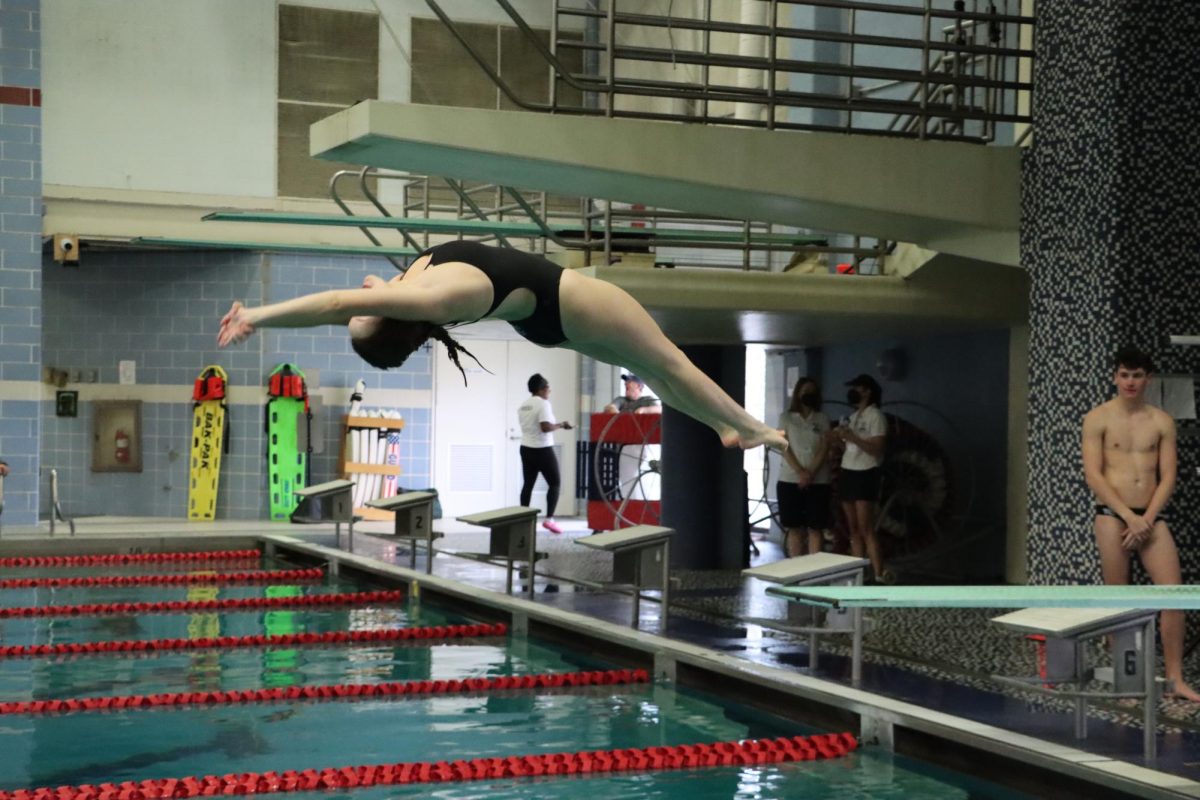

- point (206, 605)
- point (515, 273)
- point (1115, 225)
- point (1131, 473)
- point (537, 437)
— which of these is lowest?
point (206, 605)

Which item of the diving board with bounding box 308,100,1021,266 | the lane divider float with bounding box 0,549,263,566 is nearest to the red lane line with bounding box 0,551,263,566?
the lane divider float with bounding box 0,549,263,566

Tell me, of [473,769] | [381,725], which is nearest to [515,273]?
[473,769]

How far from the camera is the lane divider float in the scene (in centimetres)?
1409

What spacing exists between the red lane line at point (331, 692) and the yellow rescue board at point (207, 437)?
9.66 meters

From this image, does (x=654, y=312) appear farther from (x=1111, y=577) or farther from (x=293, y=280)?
(x=293, y=280)

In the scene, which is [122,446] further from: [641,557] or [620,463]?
[641,557]

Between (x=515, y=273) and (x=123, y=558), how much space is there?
10842 mm

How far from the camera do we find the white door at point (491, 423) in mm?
19547

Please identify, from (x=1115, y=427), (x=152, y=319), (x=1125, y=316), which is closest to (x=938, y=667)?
(x=1115, y=427)

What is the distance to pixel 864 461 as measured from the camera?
1103cm

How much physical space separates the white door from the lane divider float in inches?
170

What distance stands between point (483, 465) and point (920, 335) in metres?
8.11

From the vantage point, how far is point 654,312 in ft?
34.2

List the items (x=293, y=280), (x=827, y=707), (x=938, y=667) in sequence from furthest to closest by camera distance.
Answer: (x=293, y=280), (x=938, y=667), (x=827, y=707)
